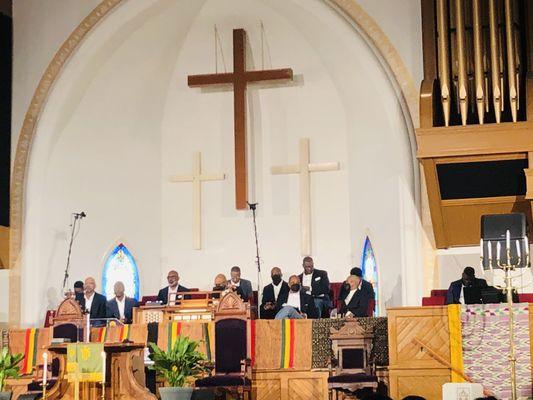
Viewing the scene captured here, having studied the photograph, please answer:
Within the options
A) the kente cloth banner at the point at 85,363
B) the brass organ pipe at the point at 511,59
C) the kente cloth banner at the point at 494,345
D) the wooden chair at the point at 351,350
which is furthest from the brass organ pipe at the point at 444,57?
the kente cloth banner at the point at 85,363

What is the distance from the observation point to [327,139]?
1509 cm

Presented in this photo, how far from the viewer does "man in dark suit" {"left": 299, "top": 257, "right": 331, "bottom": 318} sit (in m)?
12.6

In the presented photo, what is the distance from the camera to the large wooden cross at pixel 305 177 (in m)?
14.8

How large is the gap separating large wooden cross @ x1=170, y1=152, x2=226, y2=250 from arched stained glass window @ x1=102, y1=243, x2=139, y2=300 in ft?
3.26

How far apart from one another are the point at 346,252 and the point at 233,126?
2574 mm

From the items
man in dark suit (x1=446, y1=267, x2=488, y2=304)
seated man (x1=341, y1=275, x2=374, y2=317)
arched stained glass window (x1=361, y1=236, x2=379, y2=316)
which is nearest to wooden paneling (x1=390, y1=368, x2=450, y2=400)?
man in dark suit (x1=446, y1=267, x2=488, y2=304)

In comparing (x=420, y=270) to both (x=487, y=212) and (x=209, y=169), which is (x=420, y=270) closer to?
(x=487, y=212)

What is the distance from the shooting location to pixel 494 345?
1036 cm

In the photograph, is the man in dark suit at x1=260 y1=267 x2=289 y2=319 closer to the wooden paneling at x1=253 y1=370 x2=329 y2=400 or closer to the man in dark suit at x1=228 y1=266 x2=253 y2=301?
the man in dark suit at x1=228 y1=266 x2=253 y2=301

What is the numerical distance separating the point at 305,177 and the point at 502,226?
5583 millimetres

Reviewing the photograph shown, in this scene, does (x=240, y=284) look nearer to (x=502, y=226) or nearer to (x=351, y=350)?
(x=351, y=350)

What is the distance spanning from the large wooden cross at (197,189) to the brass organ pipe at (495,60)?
4.99 m

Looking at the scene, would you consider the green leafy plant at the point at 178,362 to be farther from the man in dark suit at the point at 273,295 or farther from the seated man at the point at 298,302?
the man in dark suit at the point at 273,295

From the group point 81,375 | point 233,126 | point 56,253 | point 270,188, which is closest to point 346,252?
point 270,188
